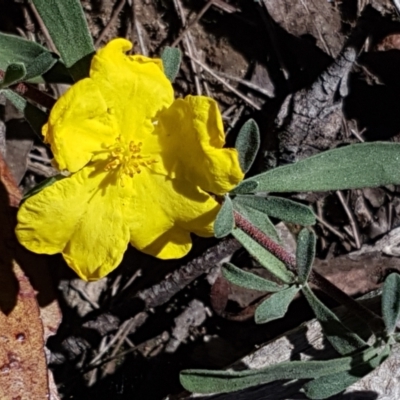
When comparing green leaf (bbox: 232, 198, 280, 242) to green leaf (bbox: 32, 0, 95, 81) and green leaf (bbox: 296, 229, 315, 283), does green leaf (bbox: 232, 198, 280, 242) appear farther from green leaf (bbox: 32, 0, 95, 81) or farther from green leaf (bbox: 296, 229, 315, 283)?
green leaf (bbox: 32, 0, 95, 81)

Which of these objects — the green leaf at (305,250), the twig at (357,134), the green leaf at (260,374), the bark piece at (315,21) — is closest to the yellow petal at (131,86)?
the green leaf at (305,250)

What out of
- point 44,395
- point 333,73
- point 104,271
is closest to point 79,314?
point 44,395

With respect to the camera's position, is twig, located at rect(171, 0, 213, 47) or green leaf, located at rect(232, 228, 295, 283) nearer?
green leaf, located at rect(232, 228, 295, 283)

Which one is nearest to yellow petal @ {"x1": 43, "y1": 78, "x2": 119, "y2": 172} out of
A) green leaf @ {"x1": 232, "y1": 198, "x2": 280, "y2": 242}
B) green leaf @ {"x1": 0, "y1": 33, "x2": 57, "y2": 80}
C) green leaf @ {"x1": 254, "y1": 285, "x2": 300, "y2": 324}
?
green leaf @ {"x1": 0, "y1": 33, "x2": 57, "y2": 80}

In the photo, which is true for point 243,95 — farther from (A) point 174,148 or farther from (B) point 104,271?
(B) point 104,271

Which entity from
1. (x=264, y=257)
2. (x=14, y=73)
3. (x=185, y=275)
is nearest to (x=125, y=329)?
(x=185, y=275)

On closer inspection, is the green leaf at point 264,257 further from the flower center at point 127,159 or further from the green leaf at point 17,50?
the green leaf at point 17,50
